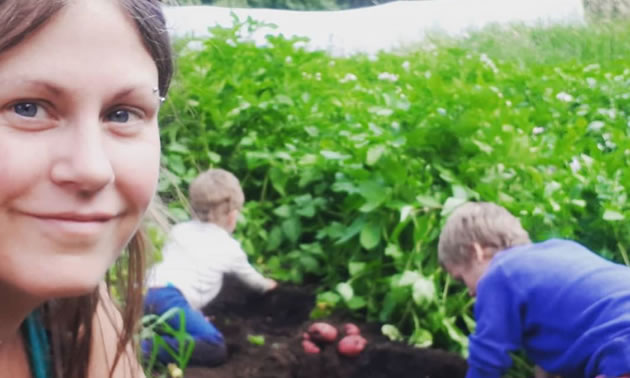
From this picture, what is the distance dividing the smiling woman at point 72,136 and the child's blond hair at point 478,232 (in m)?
2.03

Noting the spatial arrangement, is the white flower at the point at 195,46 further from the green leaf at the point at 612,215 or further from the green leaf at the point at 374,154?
the green leaf at the point at 612,215

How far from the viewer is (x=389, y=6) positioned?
433 inches

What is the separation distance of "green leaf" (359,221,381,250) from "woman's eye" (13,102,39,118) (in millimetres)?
2526

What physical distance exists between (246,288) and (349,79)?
2301mm

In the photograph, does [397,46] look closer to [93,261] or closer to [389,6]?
[389,6]

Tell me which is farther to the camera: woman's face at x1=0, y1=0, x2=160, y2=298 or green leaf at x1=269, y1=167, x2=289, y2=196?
green leaf at x1=269, y1=167, x2=289, y2=196

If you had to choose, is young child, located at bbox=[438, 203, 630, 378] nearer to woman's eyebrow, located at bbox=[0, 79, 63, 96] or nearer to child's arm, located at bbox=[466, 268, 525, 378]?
child's arm, located at bbox=[466, 268, 525, 378]

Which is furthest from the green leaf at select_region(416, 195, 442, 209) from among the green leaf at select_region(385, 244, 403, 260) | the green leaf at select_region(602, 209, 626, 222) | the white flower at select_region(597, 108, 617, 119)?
the white flower at select_region(597, 108, 617, 119)

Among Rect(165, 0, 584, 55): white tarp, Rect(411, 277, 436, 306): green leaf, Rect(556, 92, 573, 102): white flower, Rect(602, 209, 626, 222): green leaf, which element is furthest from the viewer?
Rect(165, 0, 584, 55): white tarp

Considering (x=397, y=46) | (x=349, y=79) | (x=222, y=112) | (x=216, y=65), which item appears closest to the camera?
(x=222, y=112)

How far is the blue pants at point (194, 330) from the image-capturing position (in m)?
3.06

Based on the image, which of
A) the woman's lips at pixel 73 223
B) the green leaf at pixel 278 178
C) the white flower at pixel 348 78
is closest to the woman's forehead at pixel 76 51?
the woman's lips at pixel 73 223

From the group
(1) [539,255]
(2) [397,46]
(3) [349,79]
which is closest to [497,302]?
(1) [539,255]

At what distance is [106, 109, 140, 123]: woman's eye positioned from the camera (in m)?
0.98
